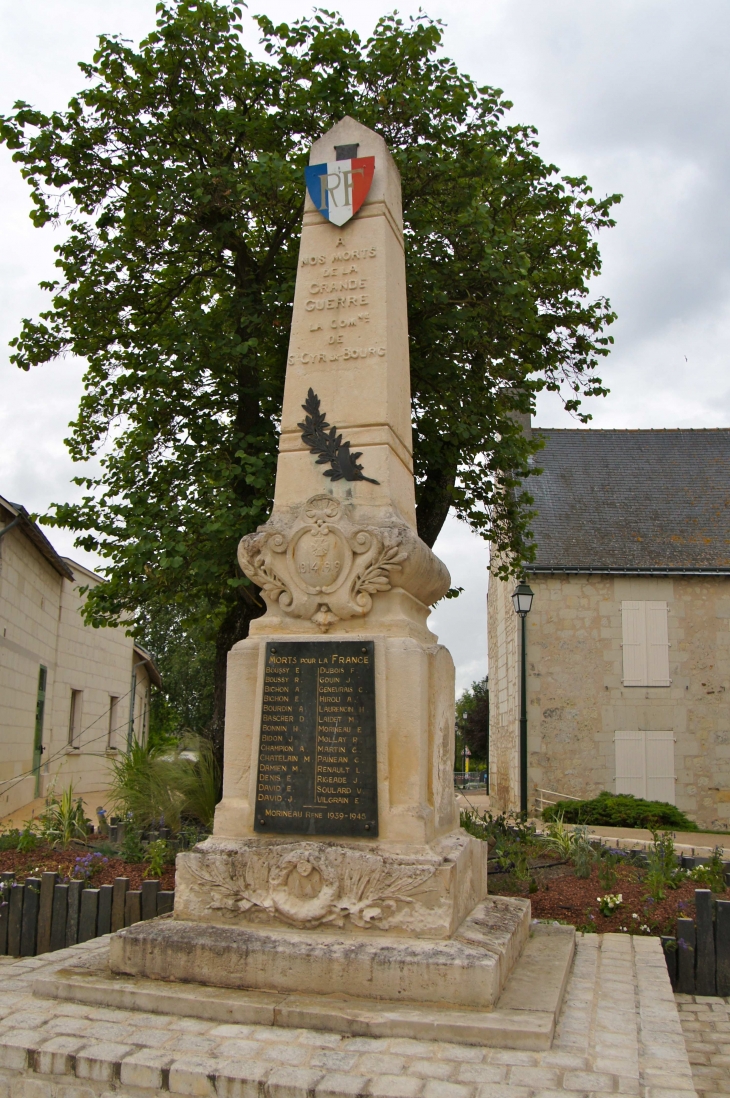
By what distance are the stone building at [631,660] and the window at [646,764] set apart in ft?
0.06

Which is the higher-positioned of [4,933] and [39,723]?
[39,723]

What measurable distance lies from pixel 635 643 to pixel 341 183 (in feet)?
44.1

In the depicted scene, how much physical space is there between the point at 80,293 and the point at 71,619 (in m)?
9.98

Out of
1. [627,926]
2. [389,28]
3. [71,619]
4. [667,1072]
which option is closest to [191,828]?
[627,926]

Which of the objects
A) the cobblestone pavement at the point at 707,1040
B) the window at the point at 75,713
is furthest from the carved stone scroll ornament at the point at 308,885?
the window at the point at 75,713

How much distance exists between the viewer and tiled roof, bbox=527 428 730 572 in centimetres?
1772

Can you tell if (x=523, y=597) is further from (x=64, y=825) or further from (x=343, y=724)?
(x=343, y=724)

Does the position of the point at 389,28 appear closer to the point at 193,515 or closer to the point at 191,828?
the point at 193,515

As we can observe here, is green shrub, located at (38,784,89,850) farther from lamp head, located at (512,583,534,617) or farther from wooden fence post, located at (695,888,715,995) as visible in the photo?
lamp head, located at (512,583,534,617)

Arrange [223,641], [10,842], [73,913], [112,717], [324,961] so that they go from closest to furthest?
[324,961]
[73,913]
[10,842]
[223,641]
[112,717]

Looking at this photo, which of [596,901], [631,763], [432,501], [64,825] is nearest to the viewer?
[596,901]

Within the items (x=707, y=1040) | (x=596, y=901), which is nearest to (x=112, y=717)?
(x=596, y=901)

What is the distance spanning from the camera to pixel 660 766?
16.9 m

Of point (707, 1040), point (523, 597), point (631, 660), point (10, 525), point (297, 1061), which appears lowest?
point (707, 1040)
